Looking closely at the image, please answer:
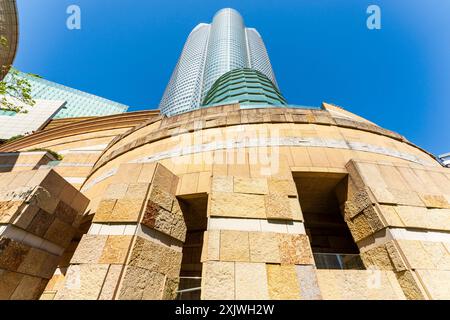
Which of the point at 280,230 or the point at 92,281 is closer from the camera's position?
the point at 92,281

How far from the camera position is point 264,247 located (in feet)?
15.0

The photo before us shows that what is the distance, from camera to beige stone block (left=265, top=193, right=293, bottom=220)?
504cm

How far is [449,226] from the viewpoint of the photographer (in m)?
5.06

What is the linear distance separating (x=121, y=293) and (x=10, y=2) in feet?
78.3

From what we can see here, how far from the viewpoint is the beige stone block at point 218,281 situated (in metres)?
3.85

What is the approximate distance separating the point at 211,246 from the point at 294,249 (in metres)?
1.85

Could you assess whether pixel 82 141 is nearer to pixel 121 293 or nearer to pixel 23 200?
pixel 23 200

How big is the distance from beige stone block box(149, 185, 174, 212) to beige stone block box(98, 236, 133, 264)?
1047 mm


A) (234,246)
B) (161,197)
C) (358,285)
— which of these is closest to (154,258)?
(161,197)

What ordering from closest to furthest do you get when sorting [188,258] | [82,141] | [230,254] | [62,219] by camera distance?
[230,254] < [62,219] < [188,258] < [82,141]

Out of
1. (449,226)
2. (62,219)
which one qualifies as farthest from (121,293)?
(449,226)

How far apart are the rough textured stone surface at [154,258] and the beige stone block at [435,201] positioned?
6.66 metres

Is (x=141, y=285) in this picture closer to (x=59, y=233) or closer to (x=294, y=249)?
(x=294, y=249)

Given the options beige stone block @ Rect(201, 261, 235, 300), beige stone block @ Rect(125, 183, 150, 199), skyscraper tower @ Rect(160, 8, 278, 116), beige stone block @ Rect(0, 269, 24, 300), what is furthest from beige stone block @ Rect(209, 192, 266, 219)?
skyscraper tower @ Rect(160, 8, 278, 116)
